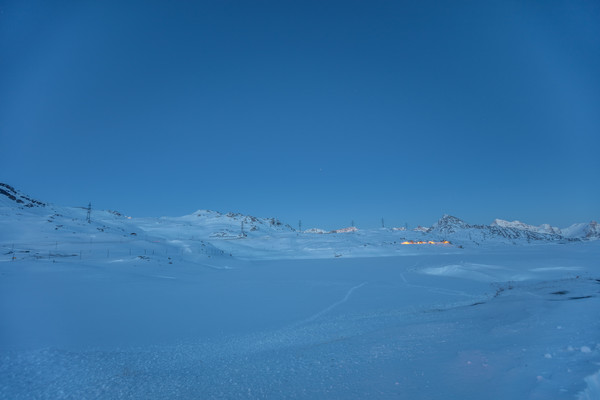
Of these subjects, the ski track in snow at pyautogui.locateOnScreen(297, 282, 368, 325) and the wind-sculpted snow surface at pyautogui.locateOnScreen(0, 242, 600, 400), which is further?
the ski track in snow at pyautogui.locateOnScreen(297, 282, 368, 325)

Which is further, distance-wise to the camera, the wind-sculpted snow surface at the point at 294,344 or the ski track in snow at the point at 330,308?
the ski track in snow at the point at 330,308

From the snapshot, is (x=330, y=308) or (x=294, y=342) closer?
(x=294, y=342)

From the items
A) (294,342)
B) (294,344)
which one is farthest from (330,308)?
(294,344)

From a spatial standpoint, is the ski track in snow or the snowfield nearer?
the snowfield

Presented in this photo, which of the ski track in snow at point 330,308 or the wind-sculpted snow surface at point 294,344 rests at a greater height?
the wind-sculpted snow surface at point 294,344

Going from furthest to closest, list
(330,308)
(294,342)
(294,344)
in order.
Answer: (330,308) → (294,342) → (294,344)

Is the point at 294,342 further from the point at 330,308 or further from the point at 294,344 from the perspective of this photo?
the point at 330,308

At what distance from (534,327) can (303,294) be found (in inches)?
405

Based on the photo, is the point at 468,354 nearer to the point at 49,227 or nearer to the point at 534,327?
the point at 534,327

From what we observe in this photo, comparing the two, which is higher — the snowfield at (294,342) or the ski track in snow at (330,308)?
the snowfield at (294,342)

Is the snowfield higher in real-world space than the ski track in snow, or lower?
higher

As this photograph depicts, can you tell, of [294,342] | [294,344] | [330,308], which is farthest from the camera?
[330,308]

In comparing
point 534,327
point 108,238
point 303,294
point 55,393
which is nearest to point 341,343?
point 534,327

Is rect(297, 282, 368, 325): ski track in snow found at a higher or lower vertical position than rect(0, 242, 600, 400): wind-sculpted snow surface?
lower
